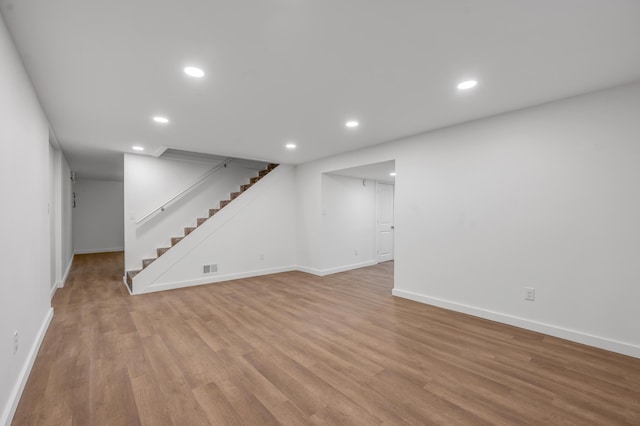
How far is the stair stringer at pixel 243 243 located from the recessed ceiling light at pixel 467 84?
4.26 meters

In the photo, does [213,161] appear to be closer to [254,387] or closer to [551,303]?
[254,387]

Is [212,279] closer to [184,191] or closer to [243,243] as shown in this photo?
[243,243]

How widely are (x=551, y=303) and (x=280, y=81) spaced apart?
344cm

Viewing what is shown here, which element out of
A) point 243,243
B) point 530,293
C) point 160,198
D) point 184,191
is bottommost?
point 530,293

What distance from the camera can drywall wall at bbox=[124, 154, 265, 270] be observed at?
5062 mm

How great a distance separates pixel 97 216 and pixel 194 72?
933 centimetres

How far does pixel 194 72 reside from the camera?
7.24ft

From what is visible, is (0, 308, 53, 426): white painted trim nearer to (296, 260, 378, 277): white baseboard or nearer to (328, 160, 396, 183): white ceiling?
(296, 260, 378, 277): white baseboard

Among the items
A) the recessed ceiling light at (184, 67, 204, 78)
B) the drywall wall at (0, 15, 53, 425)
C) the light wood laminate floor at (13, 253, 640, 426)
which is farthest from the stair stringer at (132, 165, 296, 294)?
the recessed ceiling light at (184, 67, 204, 78)

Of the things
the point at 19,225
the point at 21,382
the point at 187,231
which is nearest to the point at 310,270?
the point at 187,231

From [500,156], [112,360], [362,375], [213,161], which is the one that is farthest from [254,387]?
[213,161]

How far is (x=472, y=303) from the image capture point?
3.39 metres

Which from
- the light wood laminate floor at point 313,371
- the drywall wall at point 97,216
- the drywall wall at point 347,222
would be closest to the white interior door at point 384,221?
the drywall wall at point 347,222

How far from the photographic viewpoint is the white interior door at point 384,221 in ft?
22.9
